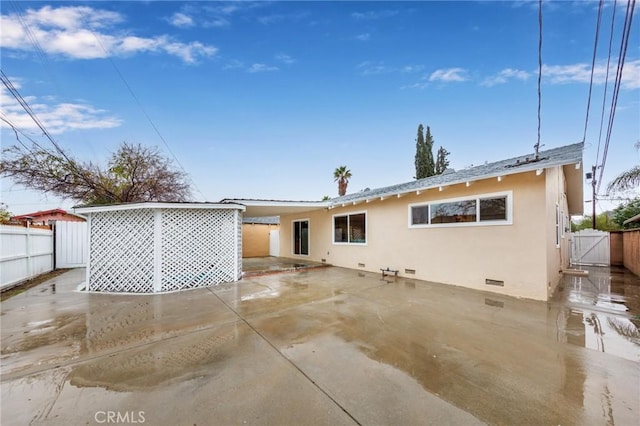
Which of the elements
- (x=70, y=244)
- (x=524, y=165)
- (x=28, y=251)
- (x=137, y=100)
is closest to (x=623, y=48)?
(x=524, y=165)

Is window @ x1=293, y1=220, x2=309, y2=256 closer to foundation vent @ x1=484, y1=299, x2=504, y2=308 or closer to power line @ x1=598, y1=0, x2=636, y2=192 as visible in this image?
foundation vent @ x1=484, y1=299, x2=504, y2=308

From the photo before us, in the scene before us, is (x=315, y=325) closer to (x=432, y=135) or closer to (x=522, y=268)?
(x=522, y=268)

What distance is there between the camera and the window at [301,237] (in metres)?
13.8

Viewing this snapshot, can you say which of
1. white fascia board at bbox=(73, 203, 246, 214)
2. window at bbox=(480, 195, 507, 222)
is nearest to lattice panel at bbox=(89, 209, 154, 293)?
white fascia board at bbox=(73, 203, 246, 214)

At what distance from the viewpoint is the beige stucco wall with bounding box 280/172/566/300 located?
5.83 metres

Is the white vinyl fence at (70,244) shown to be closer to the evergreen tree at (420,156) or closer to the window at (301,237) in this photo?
the window at (301,237)

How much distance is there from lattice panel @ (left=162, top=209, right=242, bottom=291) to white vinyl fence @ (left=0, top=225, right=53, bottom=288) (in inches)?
172

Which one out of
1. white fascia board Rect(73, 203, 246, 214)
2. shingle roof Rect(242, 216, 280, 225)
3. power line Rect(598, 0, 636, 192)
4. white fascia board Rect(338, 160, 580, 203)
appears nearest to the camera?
power line Rect(598, 0, 636, 192)

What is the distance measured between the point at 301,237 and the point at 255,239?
451 cm

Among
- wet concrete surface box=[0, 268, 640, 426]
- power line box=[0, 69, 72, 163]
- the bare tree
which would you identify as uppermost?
power line box=[0, 69, 72, 163]

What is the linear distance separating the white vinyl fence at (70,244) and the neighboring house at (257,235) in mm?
7740

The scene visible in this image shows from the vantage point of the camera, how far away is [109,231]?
7.19 m

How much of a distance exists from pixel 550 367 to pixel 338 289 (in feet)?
15.0

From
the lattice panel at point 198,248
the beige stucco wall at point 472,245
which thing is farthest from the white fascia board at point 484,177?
the lattice panel at point 198,248
